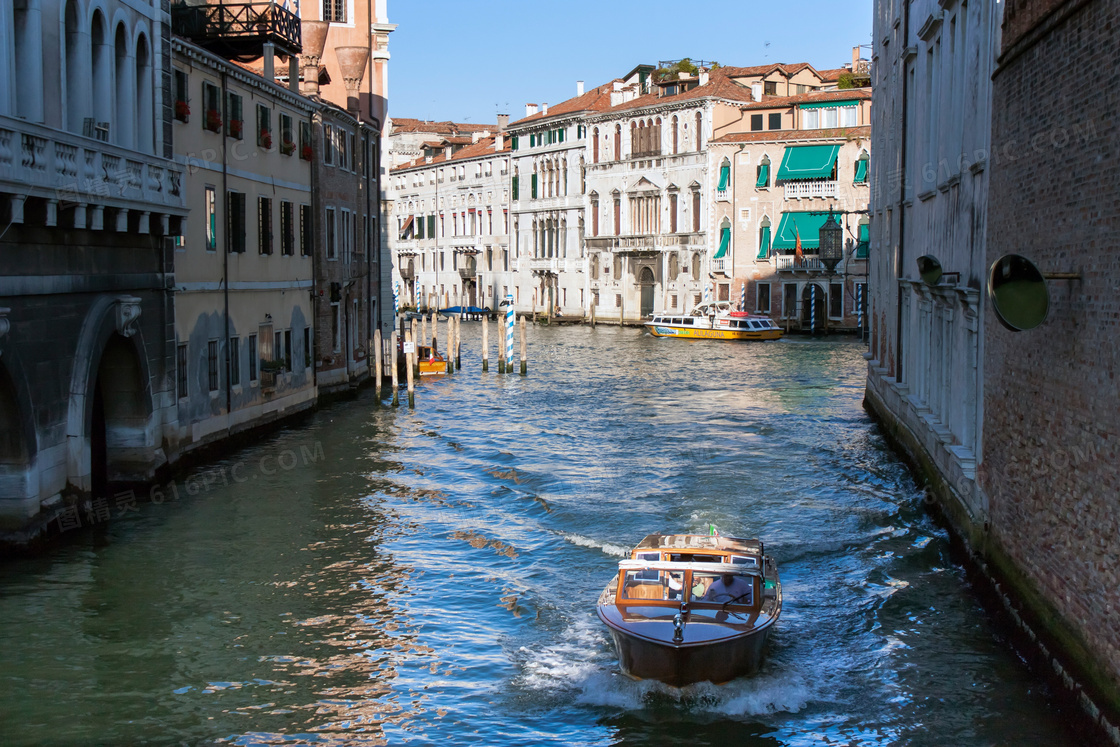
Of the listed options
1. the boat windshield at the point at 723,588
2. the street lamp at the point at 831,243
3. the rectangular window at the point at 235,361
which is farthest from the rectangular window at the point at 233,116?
the street lamp at the point at 831,243

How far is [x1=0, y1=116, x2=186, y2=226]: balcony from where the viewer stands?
12.0 metres

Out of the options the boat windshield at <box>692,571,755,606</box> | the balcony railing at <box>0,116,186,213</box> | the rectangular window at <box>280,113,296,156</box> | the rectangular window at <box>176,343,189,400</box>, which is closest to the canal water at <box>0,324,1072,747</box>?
the boat windshield at <box>692,571,755,606</box>

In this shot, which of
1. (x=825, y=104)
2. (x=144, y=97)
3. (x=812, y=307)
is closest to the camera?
(x=144, y=97)

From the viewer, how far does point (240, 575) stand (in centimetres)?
1360

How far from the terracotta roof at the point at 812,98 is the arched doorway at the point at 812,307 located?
7.91 m

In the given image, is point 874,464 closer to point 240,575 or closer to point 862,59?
point 240,575

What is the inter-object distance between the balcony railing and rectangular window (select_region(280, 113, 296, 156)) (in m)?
7.81

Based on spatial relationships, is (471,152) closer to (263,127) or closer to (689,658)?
(263,127)

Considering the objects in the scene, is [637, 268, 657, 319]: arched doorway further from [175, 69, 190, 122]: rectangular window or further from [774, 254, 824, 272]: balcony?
[175, 69, 190, 122]: rectangular window

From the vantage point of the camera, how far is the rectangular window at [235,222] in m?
21.0

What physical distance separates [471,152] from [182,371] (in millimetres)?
58322

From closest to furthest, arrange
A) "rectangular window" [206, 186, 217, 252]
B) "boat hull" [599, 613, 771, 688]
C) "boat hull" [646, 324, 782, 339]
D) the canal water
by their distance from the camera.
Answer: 1. the canal water
2. "boat hull" [599, 613, 771, 688]
3. "rectangular window" [206, 186, 217, 252]
4. "boat hull" [646, 324, 782, 339]

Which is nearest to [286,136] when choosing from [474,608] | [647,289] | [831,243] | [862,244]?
[474,608]

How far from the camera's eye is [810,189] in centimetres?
5169
